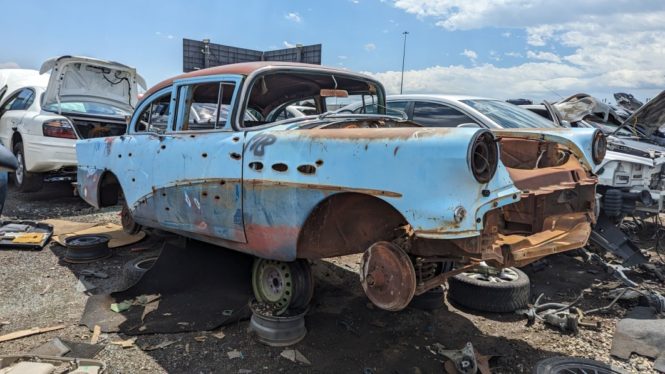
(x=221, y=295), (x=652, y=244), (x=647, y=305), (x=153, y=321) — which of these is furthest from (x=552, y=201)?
(x=652, y=244)

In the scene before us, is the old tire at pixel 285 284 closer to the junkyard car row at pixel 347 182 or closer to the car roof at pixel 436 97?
the junkyard car row at pixel 347 182

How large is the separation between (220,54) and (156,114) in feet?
90.5

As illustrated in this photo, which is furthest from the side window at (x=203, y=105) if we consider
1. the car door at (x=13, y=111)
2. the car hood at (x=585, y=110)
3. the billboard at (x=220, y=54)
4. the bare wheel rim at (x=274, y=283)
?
the billboard at (x=220, y=54)

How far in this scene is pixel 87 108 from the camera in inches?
309

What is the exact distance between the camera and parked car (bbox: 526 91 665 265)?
521 centimetres

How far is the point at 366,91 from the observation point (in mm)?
4598

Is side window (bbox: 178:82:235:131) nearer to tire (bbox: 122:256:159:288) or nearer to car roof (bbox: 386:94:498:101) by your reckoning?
tire (bbox: 122:256:159:288)

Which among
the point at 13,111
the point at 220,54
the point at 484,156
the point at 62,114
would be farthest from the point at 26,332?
the point at 220,54

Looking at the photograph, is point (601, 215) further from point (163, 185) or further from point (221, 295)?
point (163, 185)

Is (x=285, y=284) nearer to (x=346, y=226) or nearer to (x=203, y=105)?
(x=346, y=226)

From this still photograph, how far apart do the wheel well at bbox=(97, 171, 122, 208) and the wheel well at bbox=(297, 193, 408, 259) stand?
290 cm

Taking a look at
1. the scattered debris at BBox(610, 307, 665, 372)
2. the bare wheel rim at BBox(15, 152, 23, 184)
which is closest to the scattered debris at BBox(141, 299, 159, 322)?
the scattered debris at BBox(610, 307, 665, 372)

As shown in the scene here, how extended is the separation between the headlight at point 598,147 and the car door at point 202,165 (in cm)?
A: 265

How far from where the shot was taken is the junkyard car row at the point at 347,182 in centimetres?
245
